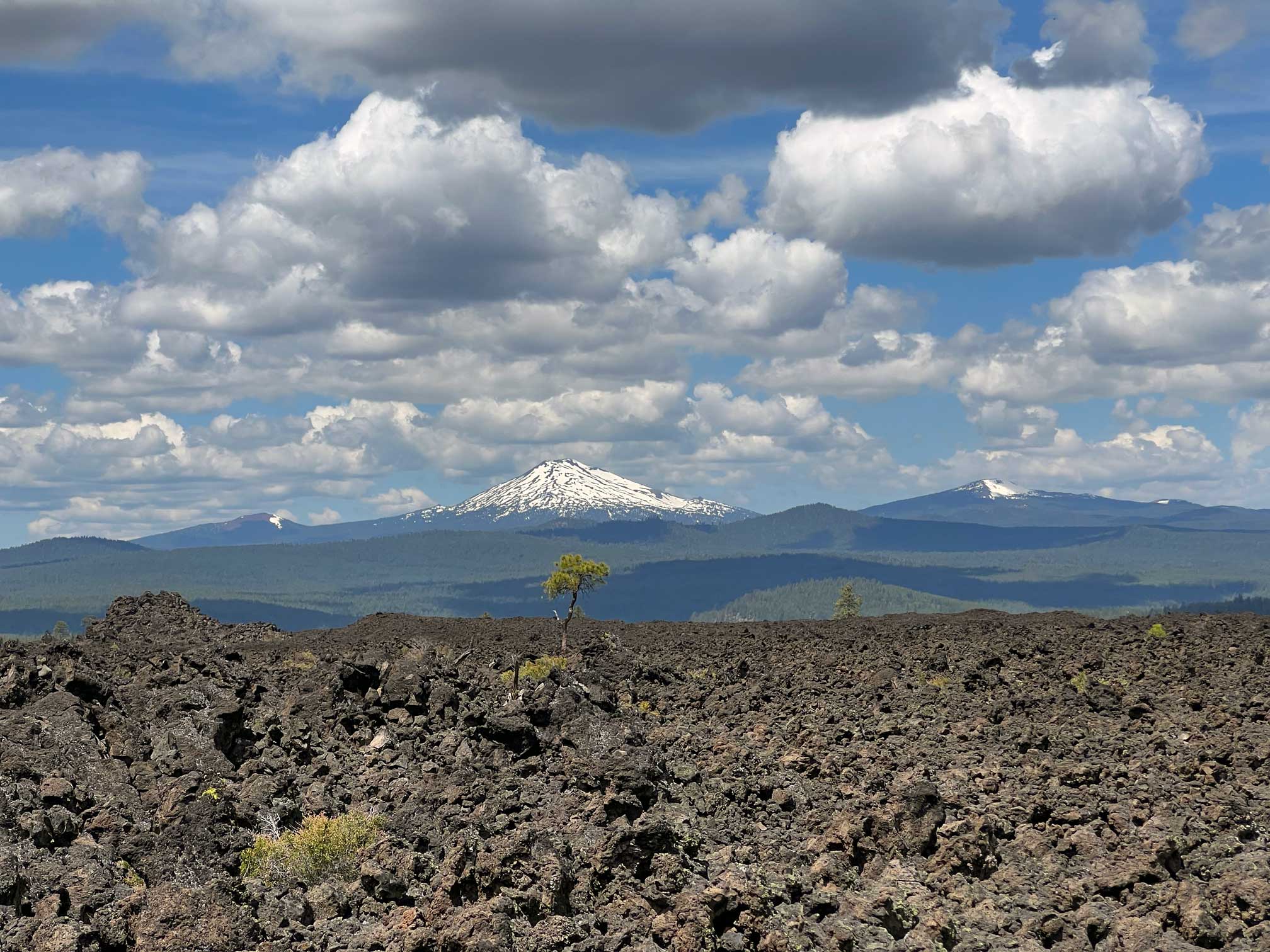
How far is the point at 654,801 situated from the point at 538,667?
98.6 ft

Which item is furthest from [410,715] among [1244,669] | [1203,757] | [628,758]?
[1244,669]

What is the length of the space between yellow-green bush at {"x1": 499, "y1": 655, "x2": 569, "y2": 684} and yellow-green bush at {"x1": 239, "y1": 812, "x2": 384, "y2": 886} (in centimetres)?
2683

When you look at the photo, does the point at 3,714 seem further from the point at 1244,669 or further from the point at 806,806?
the point at 1244,669

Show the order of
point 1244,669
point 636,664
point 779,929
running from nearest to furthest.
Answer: point 779,929 < point 1244,669 < point 636,664

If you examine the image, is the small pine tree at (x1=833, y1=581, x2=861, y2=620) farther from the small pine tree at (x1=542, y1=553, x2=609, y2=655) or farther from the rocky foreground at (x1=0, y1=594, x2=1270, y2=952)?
the rocky foreground at (x1=0, y1=594, x2=1270, y2=952)

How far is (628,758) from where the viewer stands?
119 ft

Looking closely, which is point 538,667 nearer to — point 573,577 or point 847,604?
point 573,577

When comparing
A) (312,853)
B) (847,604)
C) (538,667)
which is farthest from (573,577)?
(847,604)

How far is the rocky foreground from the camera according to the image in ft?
76.5

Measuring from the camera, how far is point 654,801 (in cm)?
3412

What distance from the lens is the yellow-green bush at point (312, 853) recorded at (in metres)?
28.6

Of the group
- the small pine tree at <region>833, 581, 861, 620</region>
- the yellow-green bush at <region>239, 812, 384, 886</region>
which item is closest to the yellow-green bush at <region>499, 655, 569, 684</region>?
the yellow-green bush at <region>239, 812, 384, 886</region>

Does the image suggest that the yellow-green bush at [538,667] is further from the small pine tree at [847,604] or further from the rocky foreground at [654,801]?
the small pine tree at [847,604]

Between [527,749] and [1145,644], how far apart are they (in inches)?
1418
